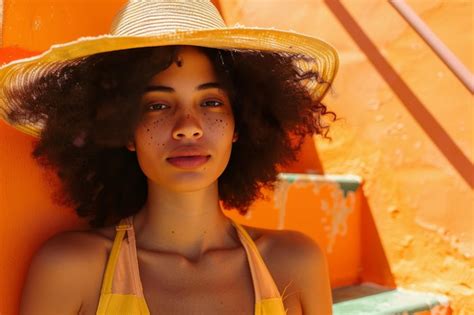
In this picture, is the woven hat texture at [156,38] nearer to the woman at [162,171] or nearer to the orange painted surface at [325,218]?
the woman at [162,171]

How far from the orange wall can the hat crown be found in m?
1.27

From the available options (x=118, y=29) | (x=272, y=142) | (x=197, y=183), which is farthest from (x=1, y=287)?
(x=272, y=142)

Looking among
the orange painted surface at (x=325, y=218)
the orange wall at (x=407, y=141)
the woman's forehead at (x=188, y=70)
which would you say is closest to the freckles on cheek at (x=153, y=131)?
the woman's forehead at (x=188, y=70)

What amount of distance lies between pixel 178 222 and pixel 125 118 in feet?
1.11

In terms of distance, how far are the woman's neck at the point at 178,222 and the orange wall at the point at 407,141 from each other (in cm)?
116

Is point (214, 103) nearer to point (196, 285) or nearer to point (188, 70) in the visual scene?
point (188, 70)

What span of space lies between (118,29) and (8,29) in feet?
0.93

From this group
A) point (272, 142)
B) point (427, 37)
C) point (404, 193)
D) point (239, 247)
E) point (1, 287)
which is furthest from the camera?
point (404, 193)

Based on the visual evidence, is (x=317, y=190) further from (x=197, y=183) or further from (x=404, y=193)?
(x=197, y=183)

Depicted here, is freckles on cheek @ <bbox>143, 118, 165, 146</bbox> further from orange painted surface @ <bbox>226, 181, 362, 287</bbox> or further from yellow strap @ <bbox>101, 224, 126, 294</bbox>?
orange painted surface @ <bbox>226, 181, 362, 287</bbox>

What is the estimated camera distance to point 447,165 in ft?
9.07

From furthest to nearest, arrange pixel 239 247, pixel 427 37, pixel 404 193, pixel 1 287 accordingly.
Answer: pixel 404 193 → pixel 427 37 → pixel 239 247 → pixel 1 287

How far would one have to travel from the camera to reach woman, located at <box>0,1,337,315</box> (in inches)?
68.9

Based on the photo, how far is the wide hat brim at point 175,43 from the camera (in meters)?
1.57
